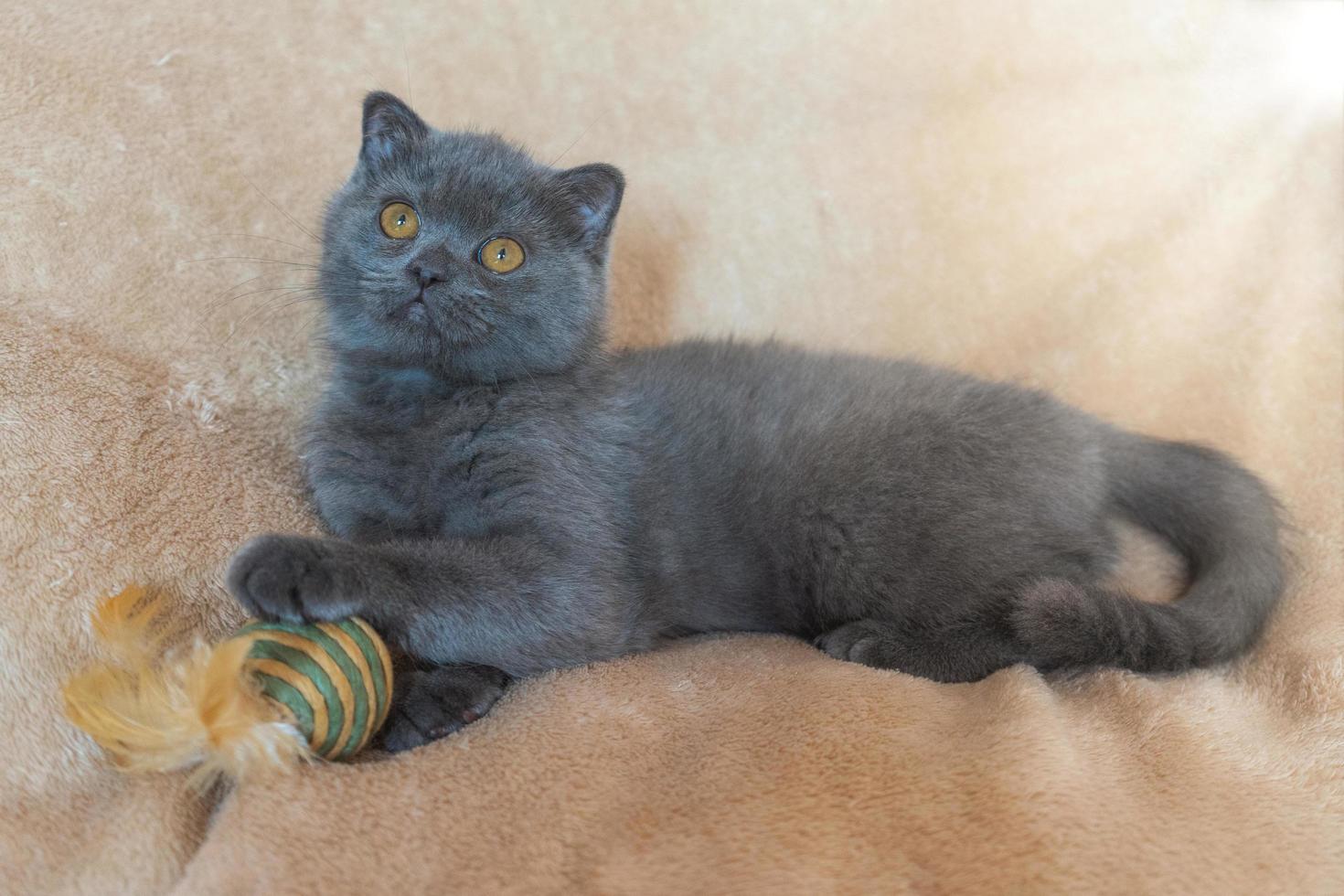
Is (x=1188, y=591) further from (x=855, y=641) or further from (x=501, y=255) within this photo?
(x=501, y=255)

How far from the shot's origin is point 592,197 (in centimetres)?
141

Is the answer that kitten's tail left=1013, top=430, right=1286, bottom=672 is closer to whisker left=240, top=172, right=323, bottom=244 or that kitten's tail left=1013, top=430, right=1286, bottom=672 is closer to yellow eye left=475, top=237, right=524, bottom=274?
yellow eye left=475, top=237, right=524, bottom=274

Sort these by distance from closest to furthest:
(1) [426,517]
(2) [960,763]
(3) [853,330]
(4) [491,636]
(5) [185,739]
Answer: (5) [185,739] → (2) [960,763] → (4) [491,636] → (1) [426,517] → (3) [853,330]

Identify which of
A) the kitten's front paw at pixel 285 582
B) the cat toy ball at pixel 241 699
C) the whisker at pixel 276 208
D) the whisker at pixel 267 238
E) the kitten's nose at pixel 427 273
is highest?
the kitten's nose at pixel 427 273

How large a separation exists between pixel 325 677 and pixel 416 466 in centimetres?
37

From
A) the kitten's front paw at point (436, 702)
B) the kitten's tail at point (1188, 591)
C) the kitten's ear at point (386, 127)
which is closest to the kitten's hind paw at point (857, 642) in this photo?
the kitten's tail at point (1188, 591)

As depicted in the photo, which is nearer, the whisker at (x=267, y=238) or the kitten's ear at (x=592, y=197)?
the kitten's ear at (x=592, y=197)

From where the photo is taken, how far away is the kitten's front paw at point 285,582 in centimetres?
98

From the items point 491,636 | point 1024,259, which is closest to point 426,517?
point 491,636

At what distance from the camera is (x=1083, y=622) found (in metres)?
1.28

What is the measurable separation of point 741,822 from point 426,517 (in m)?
0.57

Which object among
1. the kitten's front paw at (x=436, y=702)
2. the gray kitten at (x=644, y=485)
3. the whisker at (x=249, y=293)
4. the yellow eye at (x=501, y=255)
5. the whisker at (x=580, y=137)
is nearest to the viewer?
the kitten's front paw at (x=436, y=702)

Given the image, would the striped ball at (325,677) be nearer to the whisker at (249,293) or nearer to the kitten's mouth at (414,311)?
the kitten's mouth at (414,311)

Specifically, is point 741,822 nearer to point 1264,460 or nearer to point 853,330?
point 853,330
